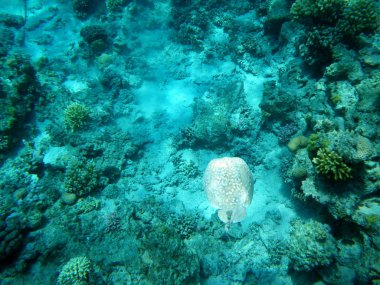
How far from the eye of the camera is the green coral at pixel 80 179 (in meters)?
7.16

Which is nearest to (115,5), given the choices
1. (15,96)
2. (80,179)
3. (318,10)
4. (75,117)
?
(15,96)

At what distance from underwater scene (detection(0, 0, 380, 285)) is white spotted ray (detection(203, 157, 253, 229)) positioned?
4 cm

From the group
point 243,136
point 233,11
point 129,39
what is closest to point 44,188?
point 243,136

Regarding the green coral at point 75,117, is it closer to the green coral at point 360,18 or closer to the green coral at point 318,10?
the green coral at point 318,10

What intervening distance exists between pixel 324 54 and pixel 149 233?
693 centimetres

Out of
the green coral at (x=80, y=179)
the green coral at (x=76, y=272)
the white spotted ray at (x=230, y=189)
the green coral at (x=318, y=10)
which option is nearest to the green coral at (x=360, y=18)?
the green coral at (x=318, y=10)

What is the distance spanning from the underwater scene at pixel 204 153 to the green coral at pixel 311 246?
0.03 meters

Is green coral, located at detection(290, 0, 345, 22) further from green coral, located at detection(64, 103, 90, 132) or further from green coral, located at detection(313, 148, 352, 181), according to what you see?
green coral, located at detection(64, 103, 90, 132)

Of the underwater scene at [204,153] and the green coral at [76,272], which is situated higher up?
the underwater scene at [204,153]

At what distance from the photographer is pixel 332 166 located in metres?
4.76

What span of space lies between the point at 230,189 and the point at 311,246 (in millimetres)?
2090

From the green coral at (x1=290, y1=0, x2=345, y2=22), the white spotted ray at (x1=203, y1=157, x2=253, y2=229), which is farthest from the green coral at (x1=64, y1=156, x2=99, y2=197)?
the green coral at (x1=290, y1=0, x2=345, y2=22)

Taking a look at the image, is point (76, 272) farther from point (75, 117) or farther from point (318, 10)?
point (318, 10)

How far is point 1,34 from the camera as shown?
36.9ft
